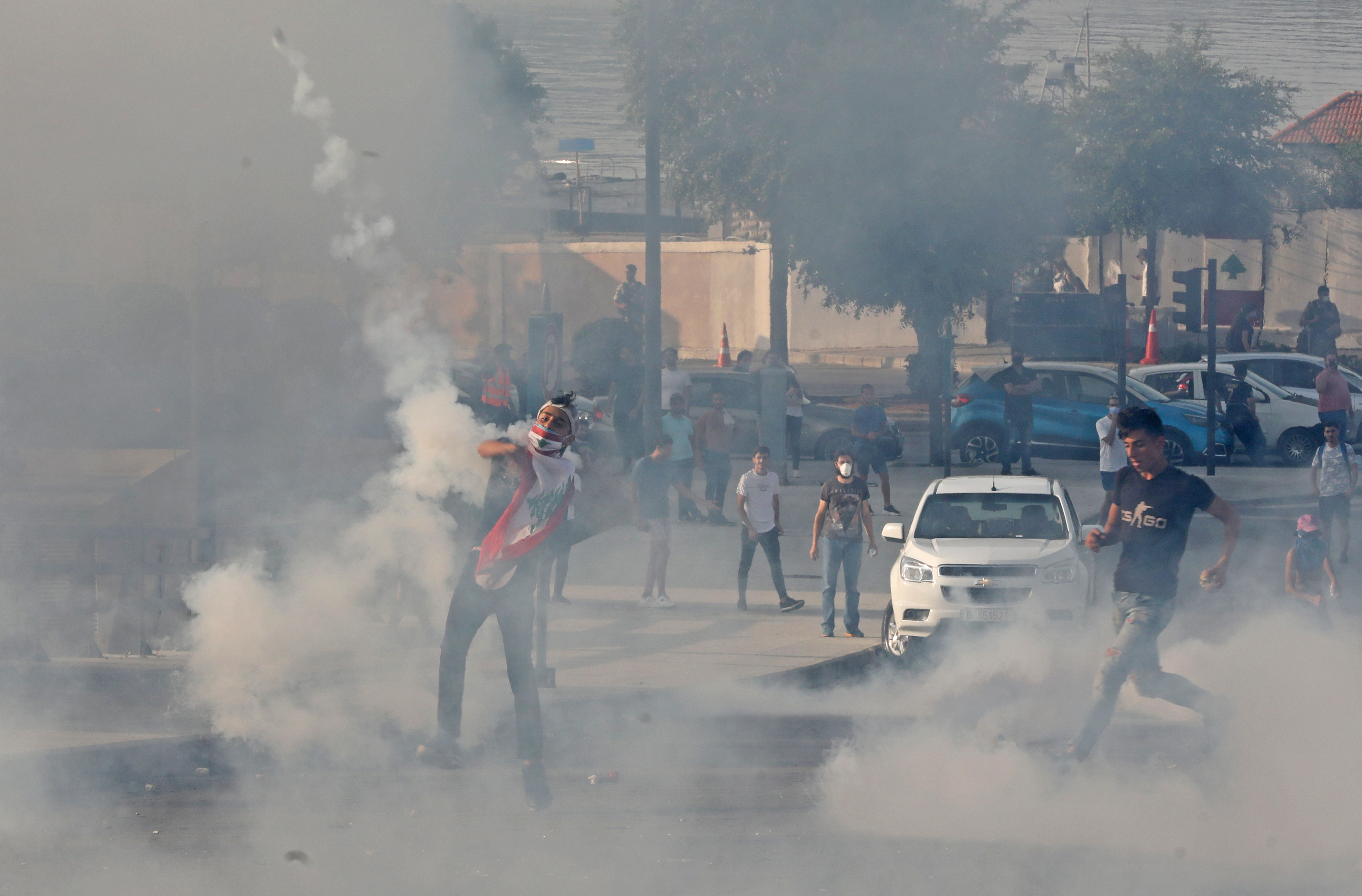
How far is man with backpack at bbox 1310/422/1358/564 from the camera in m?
11.2

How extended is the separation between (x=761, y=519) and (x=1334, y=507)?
4956 millimetres

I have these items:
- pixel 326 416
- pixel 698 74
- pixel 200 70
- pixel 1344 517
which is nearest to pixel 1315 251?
pixel 698 74

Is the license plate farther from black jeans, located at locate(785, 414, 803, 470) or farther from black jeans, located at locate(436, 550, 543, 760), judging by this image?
black jeans, located at locate(785, 414, 803, 470)

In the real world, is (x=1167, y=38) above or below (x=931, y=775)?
above

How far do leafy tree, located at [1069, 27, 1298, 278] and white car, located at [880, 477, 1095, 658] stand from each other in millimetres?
21448

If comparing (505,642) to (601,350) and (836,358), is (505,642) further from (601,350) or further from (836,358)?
(836,358)

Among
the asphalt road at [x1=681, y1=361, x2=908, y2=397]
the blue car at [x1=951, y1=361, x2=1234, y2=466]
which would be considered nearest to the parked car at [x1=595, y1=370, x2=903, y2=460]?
the blue car at [x1=951, y1=361, x2=1234, y2=466]

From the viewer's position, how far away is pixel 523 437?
19.3ft

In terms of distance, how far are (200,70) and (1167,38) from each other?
2643 centimetres

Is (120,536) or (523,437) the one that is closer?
(523,437)

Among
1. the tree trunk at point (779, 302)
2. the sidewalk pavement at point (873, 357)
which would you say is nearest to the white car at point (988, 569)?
the tree trunk at point (779, 302)

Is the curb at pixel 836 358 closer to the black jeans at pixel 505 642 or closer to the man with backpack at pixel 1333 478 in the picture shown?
the man with backpack at pixel 1333 478

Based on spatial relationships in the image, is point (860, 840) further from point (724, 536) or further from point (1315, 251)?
point (1315, 251)

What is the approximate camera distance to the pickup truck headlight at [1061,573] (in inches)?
333
